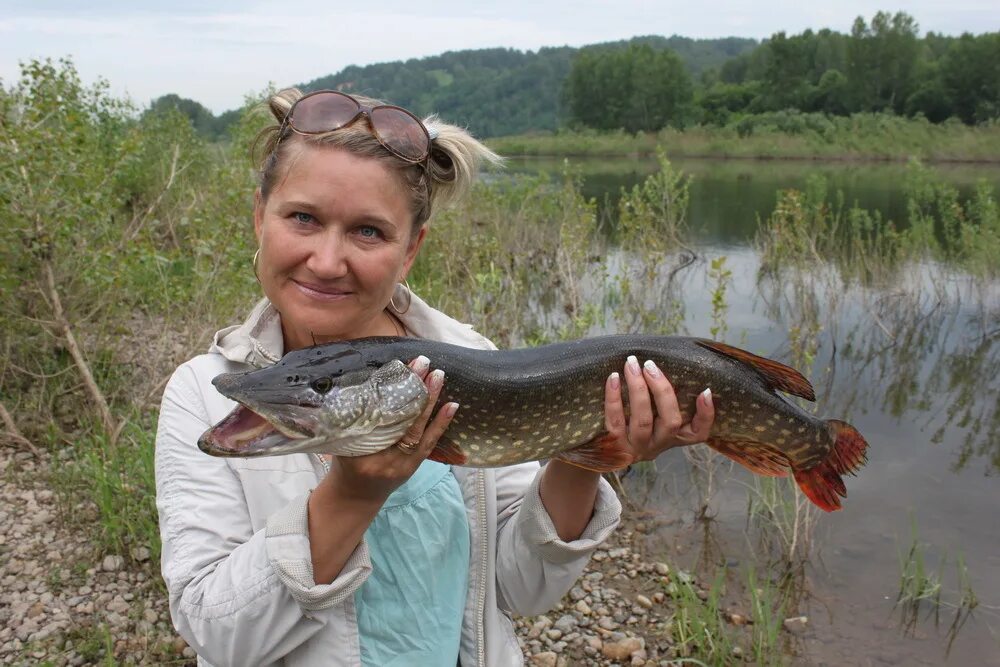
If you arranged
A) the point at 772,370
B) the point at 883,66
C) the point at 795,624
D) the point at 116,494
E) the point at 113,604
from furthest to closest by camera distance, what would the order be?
the point at 883,66 → the point at 795,624 → the point at 116,494 → the point at 113,604 → the point at 772,370

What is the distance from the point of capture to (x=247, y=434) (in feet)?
4.89

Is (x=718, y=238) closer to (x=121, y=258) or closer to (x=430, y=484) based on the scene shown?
(x=121, y=258)

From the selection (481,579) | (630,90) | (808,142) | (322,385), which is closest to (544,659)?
(481,579)

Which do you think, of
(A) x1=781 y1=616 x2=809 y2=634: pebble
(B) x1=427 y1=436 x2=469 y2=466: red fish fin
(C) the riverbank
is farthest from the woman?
(C) the riverbank

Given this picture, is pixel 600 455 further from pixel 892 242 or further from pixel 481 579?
pixel 892 242

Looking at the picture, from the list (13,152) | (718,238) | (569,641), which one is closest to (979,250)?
(718,238)

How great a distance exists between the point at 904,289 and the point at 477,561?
8894 mm

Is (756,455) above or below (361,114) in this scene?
below

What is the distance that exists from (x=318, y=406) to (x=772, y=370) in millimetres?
1349

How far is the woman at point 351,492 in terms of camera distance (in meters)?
1.51

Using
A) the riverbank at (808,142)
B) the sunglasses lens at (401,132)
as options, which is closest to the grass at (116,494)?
the sunglasses lens at (401,132)

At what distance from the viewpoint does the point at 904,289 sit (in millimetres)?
9031

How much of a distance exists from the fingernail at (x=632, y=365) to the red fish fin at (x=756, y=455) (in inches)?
17.8

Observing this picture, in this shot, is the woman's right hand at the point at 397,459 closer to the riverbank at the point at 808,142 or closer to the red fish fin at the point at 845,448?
the red fish fin at the point at 845,448
